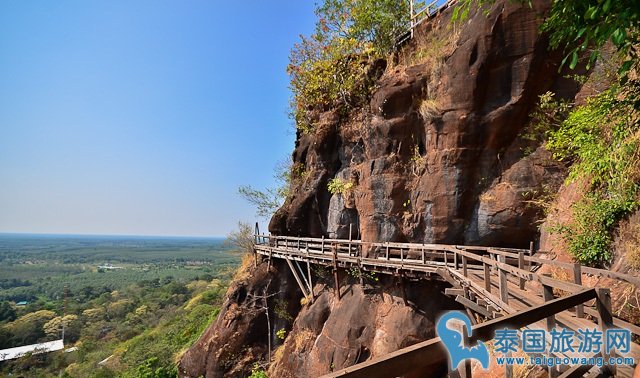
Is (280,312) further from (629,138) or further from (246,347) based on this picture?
(629,138)

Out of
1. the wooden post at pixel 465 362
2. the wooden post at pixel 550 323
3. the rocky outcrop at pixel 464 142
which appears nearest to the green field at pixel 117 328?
the rocky outcrop at pixel 464 142

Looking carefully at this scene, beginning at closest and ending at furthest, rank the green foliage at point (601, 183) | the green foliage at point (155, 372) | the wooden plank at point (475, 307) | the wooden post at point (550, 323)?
1. the wooden post at point (550, 323)
2. the green foliage at point (601, 183)
3. the wooden plank at point (475, 307)
4. the green foliage at point (155, 372)

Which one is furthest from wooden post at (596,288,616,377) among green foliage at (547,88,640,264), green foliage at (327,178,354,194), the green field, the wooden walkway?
the green field

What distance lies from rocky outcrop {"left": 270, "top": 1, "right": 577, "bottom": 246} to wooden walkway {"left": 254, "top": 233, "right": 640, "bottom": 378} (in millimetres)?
1061

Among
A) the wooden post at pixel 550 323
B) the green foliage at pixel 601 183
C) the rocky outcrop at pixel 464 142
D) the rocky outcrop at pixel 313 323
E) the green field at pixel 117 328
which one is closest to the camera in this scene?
the wooden post at pixel 550 323

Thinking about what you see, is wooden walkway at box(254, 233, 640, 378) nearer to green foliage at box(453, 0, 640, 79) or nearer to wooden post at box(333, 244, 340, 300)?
wooden post at box(333, 244, 340, 300)

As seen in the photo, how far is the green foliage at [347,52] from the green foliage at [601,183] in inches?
322

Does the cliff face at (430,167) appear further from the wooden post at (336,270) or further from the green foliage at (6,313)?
the green foliage at (6,313)

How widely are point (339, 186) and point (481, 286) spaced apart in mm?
8102

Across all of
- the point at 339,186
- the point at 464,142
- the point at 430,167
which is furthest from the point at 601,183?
the point at 339,186

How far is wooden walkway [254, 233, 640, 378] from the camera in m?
2.08

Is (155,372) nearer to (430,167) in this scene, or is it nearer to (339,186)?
(339,186)

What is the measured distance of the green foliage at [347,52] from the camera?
1366cm

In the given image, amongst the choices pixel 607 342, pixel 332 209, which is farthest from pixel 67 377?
pixel 607 342
